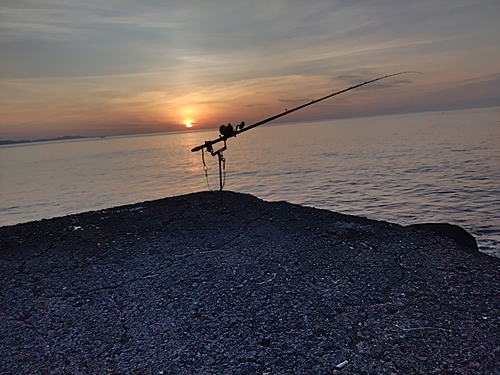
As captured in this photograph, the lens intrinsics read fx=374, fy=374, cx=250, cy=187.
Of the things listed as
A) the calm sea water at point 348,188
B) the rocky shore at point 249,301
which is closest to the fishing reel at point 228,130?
the rocky shore at point 249,301

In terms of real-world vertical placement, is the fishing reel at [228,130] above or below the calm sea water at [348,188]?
above

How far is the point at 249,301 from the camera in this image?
363 centimetres

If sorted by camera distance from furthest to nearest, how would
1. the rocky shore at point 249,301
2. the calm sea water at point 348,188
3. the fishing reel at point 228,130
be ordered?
the calm sea water at point 348,188, the fishing reel at point 228,130, the rocky shore at point 249,301

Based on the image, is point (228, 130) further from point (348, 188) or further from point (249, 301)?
point (348, 188)

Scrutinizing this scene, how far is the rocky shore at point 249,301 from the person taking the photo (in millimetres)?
2814

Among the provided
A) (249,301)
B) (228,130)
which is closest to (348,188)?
(228,130)

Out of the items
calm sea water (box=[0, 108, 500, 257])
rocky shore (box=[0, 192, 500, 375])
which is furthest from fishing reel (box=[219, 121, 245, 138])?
calm sea water (box=[0, 108, 500, 257])

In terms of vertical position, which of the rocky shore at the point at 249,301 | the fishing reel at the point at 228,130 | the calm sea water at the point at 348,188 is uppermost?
the fishing reel at the point at 228,130

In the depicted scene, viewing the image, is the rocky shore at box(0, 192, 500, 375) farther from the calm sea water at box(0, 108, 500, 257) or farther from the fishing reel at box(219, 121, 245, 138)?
the calm sea water at box(0, 108, 500, 257)

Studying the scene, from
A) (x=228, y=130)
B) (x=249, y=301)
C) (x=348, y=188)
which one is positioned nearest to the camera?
(x=249, y=301)

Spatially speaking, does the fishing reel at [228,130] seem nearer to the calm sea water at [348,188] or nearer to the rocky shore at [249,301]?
the rocky shore at [249,301]

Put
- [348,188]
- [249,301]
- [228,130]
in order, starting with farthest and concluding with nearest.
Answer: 1. [348,188]
2. [228,130]
3. [249,301]

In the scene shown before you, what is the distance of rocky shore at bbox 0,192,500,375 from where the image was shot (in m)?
2.81

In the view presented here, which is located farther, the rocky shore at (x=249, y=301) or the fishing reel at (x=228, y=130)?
the fishing reel at (x=228, y=130)
